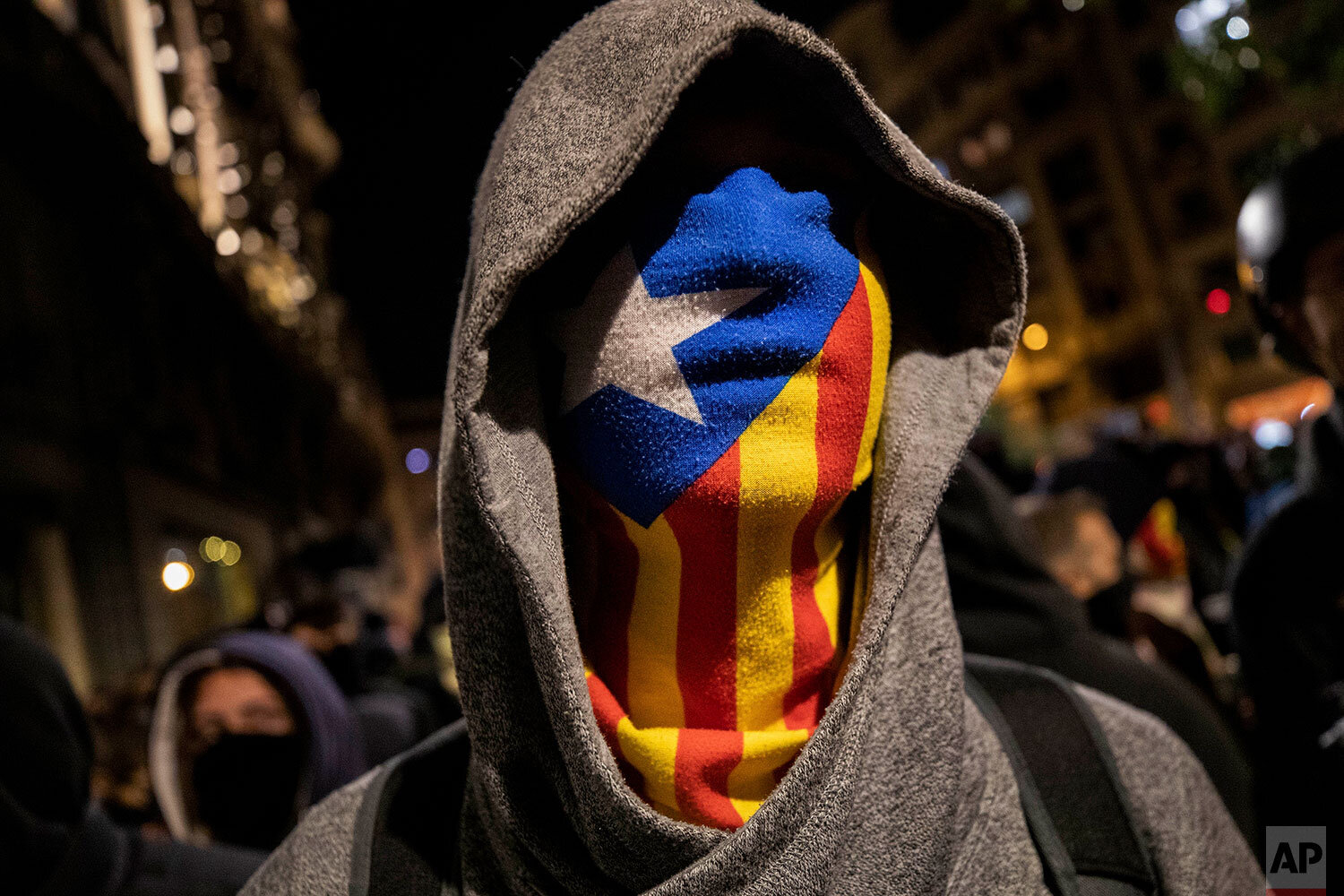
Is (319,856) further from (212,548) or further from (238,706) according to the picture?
(212,548)

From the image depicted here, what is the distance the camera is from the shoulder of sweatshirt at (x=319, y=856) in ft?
3.59

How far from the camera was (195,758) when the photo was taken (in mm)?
2777

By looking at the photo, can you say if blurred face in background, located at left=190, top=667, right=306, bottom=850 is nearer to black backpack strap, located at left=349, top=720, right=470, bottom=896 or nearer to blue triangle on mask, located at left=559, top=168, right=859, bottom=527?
black backpack strap, located at left=349, top=720, right=470, bottom=896

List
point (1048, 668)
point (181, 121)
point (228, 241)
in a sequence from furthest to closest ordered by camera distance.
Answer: point (228, 241) → point (181, 121) → point (1048, 668)

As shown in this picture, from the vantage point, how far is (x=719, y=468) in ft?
3.30

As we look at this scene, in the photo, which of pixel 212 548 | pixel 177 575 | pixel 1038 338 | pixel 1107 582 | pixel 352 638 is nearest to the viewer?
pixel 1107 582

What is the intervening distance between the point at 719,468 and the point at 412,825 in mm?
627

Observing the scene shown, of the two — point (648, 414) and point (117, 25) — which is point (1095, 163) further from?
point (648, 414)

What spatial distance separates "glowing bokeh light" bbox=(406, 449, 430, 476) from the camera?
36.3 meters

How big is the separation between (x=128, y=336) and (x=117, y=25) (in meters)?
3.15

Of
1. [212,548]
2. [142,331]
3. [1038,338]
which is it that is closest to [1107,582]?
[142,331]

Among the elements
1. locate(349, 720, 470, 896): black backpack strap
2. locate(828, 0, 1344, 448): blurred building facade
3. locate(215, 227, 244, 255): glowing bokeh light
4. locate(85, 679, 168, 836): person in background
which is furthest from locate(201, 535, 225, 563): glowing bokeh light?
locate(828, 0, 1344, 448): blurred building facade

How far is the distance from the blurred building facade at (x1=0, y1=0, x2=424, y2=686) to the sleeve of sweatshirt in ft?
20.3

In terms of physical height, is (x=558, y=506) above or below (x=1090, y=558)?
below
